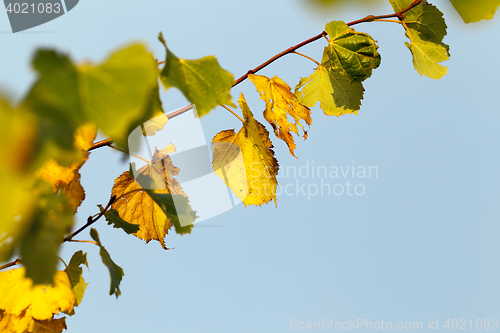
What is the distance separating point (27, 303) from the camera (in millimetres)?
447

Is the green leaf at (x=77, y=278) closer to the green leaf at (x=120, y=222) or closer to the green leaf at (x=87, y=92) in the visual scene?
the green leaf at (x=120, y=222)

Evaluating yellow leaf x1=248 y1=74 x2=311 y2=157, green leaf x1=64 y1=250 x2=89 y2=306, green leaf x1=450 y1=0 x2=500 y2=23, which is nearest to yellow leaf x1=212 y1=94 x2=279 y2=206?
yellow leaf x1=248 y1=74 x2=311 y2=157

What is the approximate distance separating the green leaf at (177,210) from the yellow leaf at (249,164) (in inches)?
4.9

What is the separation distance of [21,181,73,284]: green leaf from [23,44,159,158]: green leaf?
100mm

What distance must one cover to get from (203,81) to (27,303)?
1.23 ft

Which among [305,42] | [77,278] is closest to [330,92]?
[305,42]

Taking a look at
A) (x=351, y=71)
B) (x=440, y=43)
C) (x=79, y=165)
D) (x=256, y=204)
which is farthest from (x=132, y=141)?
(x=440, y=43)

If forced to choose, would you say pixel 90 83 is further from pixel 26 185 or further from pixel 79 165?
pixel 79 165

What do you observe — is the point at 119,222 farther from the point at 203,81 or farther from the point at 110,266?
the point at 203,81

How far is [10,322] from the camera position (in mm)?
446

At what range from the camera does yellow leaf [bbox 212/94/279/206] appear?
1.71 ft

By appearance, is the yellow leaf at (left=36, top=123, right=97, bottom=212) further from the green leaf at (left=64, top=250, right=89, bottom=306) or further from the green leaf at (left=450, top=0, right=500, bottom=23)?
the green leaf at (left=450, top=0, right=500, bottom=23)

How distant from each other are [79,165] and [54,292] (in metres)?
0.20

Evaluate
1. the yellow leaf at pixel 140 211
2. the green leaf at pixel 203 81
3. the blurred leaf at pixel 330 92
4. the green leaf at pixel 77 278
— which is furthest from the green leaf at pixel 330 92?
the green leaf at pixel 77 278
